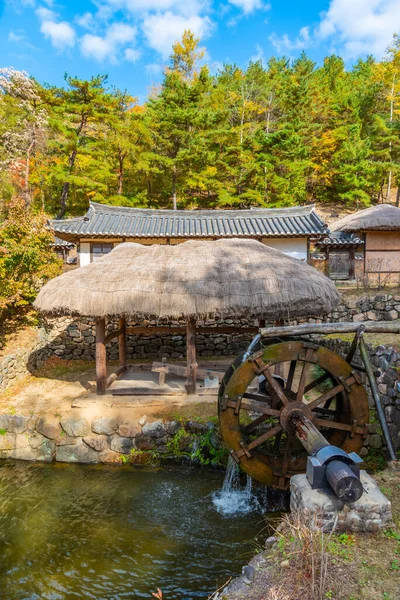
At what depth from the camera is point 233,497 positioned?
604cm

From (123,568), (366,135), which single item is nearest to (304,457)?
(123,568)

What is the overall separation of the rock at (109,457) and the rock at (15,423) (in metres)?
1.66

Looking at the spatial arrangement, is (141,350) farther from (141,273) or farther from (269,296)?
(269,296)

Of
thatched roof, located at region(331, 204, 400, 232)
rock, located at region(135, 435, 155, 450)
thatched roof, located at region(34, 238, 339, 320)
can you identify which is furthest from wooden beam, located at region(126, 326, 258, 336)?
thatched roof, located at region(331, 204, 400, 232)

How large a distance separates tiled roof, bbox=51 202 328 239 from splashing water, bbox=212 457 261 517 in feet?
30.8

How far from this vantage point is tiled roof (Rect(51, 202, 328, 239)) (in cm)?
1376

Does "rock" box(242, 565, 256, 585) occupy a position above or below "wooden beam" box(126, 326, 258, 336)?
below

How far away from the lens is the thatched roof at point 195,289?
7262 millimetres

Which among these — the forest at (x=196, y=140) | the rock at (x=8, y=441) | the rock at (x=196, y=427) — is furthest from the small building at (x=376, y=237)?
the rock at (x=8, y=441)

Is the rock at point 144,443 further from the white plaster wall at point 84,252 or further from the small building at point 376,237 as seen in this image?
the small building at point 376,237

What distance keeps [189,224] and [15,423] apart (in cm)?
1001

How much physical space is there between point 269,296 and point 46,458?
17.8ft

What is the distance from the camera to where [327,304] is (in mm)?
7445

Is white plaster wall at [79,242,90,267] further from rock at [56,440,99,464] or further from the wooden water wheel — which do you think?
the wooden water wheel
